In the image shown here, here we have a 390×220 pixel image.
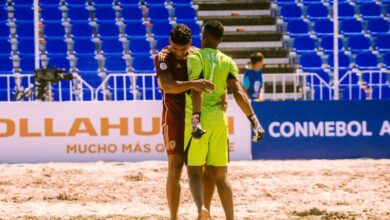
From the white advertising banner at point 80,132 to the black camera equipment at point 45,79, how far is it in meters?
0.50

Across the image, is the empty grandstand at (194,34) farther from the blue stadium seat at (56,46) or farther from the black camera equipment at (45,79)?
the black camera equipment at (45,79)

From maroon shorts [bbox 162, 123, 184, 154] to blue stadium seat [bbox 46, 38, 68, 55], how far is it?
45.8 ft

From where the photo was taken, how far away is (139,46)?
68.0 feet

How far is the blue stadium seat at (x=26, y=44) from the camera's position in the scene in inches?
800

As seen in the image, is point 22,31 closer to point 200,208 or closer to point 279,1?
point 279,1

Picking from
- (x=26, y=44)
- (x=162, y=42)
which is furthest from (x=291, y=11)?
(x=26, y=44)

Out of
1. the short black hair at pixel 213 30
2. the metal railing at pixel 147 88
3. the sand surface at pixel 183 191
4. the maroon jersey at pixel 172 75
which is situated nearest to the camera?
the short black hair at pixel 213 30

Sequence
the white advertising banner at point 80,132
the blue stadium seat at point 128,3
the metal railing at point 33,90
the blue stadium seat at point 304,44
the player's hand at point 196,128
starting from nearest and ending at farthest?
the player's hand at point 196,128, the white advertising banner at point 80,132, the metal railing at point 33,90, the blue stadium seat at point 304,44, the blue stadium seat at point 128,3

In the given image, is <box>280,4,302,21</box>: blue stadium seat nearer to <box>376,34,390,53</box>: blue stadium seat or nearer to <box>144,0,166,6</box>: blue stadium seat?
<box>376,34,390,53</box>: blue stadium seat

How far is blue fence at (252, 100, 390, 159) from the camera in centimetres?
1384

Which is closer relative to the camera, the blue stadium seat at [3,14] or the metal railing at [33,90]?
the metal railing at [33,90]

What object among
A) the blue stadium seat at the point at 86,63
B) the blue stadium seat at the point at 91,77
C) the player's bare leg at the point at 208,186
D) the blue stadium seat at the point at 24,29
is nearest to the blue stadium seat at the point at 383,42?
the blue stadium seat at the point at 86,63

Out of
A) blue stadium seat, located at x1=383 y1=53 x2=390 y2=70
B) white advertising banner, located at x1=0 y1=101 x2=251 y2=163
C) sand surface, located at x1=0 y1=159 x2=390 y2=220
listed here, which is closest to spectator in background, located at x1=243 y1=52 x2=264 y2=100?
sand surface, located at x1=0 y1=159 x2=390 y2=220

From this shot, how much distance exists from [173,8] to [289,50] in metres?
3.70
